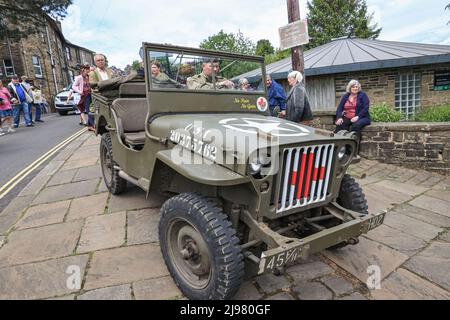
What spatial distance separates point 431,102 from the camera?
34.1 feet

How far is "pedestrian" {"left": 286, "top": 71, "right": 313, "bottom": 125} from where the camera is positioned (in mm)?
5234

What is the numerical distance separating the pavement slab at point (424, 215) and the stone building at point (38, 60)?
66.7 ft

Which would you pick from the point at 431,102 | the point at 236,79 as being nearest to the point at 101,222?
the point at 236,79

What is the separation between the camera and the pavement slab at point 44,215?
148 inches

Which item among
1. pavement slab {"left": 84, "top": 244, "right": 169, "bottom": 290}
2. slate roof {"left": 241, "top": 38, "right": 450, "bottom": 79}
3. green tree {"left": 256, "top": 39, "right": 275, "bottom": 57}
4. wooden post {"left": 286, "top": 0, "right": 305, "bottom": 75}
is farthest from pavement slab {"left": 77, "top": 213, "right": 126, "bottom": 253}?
green tree {"left": 256, "top": 39, "right": 275, "bottom": 57}

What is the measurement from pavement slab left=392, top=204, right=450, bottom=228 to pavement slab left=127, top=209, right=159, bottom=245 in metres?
2.88

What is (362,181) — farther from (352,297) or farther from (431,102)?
(431,102)

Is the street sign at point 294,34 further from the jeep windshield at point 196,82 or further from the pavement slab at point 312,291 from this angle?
the pavement slab at point 312,291

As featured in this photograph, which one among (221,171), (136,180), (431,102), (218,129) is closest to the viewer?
(221,171)

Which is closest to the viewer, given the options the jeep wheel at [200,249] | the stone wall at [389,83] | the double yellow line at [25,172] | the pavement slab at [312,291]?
the jeep wheel at [200,249]

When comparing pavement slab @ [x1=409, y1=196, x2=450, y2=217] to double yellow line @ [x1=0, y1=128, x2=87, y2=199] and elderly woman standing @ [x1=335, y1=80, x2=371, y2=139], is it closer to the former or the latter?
elderly woman standing @ [x1=335, y1=80, x2=371, y2=139]

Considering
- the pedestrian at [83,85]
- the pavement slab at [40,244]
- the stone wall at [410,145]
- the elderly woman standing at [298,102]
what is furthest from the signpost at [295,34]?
the pedestrian at [83,85]

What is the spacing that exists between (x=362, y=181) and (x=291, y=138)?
3344mm
